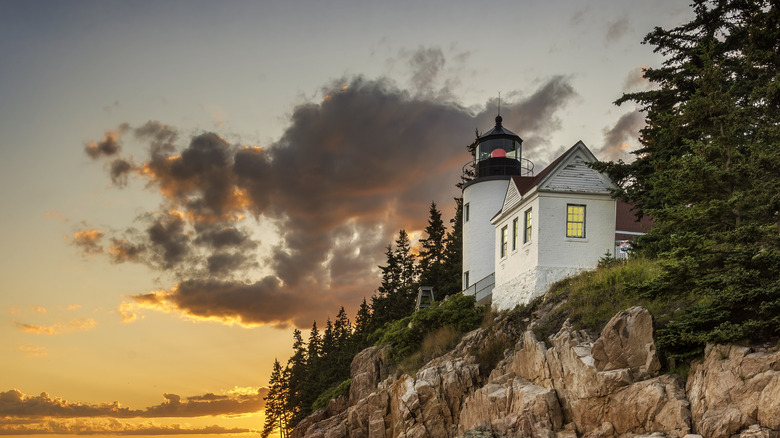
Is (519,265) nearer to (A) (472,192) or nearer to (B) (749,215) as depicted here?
(A) (472,192)

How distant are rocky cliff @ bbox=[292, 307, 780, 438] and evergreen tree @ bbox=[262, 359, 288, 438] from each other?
54528mm

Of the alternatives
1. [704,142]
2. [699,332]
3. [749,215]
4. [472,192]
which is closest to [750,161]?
[749,215]

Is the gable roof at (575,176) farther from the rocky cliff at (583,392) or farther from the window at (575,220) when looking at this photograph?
the rocky cliff at (583,392)

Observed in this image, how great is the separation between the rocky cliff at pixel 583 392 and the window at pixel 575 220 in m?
5.24

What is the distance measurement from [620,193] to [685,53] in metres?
6.00

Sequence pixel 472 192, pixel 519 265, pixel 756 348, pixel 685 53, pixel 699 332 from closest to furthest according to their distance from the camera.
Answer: pixel 756 348, pixel 699 332, pixel 685 53, pixel 519 265, pixel 472 192

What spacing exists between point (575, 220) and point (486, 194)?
36.0 ft

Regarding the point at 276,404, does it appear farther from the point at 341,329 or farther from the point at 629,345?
the point at 629,345

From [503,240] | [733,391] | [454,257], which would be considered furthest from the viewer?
[454,257]

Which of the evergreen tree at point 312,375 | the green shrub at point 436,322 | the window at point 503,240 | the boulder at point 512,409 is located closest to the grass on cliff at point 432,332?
the green shrub at point 436,322

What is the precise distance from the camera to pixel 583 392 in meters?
22.1

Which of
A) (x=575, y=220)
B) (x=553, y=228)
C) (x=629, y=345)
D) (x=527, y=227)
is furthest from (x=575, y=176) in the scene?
(x=629, y=345)

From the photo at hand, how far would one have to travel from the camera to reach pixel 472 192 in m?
44.2

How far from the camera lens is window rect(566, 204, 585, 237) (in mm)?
32562
